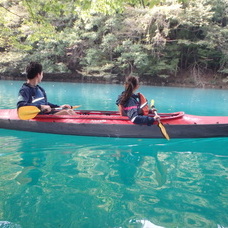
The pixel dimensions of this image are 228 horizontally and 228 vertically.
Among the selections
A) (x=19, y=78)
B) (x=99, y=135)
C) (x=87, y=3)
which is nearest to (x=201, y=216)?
(x=99, y=135)

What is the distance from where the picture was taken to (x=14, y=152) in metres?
3.54

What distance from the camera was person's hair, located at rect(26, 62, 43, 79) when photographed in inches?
152

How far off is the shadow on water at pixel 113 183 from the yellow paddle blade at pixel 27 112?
444 mm

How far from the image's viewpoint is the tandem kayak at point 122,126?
4141 millimetres

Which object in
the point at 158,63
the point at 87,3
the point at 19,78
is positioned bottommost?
the point at 19,78

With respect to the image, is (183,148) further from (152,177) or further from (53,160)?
(53,160)

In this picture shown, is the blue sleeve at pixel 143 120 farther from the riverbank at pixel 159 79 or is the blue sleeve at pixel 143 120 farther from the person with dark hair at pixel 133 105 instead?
the riverbank at pixel 159 79

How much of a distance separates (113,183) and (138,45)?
17093 millimetres

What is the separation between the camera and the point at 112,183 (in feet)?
8.57

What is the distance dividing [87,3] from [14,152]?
3.84 m

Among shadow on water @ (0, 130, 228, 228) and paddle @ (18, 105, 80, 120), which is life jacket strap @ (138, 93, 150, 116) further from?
paddle @ (18, 105, 80, 120)

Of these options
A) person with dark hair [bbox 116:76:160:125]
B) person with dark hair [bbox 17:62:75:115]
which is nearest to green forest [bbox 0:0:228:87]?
person with dark hair [bbox 116:76:160:125]

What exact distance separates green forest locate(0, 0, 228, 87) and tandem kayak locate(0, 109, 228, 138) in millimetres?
14747

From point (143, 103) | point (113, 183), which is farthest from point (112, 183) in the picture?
point (143, 103)
